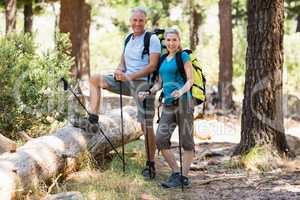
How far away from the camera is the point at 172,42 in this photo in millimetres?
7066

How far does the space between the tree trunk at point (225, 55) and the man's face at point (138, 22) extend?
826 cm

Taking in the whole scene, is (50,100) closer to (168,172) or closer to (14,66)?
(14,66)

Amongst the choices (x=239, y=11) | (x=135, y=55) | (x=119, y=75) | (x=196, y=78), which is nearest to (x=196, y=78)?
(x=196, y=78)

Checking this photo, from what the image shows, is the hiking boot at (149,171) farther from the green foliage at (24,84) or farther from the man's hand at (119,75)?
the green foliage at (24,84)

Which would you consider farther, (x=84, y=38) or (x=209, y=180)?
(x=84, y=38)

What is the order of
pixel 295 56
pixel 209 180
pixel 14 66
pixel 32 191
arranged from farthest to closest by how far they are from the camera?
pixel 295 56 → pixel 14 66 → pixel 209 180 → pixel 32 191

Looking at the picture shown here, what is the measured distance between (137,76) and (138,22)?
2.30ft

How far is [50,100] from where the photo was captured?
932 centimetres

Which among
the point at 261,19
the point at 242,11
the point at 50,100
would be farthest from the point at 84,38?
the point at 242,11

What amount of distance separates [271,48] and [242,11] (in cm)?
2606

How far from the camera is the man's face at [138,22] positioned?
7.41 m

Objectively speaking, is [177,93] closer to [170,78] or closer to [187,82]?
[187,82]

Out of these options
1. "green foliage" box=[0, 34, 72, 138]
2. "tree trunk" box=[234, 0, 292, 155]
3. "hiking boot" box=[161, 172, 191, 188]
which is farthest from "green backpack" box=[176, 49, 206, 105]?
"green foliage" box=[0, 34, 72, 138]

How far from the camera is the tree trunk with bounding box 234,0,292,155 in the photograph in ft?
27.8
